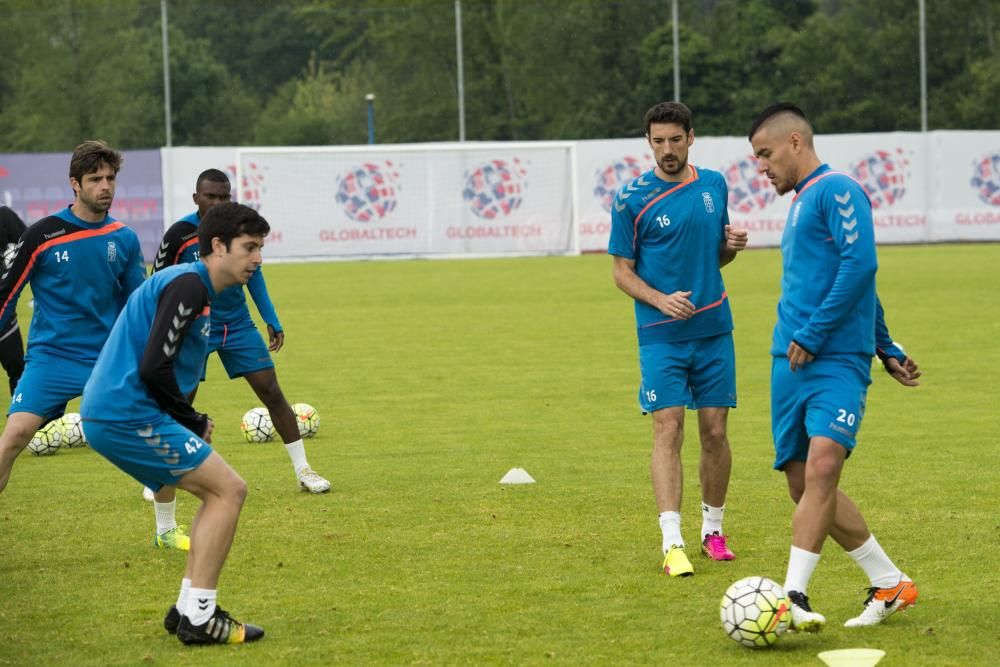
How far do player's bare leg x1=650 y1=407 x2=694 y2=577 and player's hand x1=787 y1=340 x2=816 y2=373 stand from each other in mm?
1560

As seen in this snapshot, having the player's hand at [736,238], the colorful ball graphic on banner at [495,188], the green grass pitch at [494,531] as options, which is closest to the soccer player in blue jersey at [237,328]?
the green grass pitch at [494,531]

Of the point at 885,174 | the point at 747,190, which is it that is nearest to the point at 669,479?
the point at 747,190

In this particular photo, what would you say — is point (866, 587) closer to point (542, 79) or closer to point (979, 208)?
point (979, 208)

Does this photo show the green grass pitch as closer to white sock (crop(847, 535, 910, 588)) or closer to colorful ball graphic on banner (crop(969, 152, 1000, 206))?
white sock (crop(847, 535, 910, 588))

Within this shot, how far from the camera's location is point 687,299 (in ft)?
25.8

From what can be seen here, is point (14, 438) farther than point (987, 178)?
No

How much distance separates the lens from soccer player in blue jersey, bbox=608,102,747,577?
26.0ft

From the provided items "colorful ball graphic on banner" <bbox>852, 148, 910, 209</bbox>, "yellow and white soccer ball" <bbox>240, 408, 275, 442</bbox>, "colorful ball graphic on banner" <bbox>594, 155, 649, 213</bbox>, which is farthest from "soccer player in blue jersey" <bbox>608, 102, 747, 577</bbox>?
"colorful ball graphic on banner" <bbox>852, 148, 910, 209</bbox>

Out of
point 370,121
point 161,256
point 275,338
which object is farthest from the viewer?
point 370,121

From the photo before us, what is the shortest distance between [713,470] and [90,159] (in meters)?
3.75

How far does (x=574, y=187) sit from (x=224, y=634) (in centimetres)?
3249

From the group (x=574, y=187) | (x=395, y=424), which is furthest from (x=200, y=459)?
(x=574, y=187)

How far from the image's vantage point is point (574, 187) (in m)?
38.4

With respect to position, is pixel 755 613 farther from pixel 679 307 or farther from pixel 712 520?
pixel 679 307
